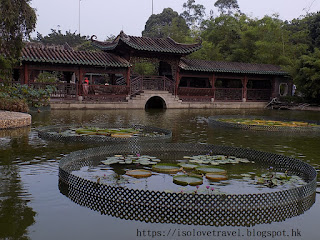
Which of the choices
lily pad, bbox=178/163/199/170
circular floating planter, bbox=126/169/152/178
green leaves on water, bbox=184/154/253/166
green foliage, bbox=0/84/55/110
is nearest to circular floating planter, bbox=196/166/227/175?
lily pad, bbox=178/163/199/170

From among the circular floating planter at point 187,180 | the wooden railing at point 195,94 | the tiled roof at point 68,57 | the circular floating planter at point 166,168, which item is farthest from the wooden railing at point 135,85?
the circular floating planter at point 187,180

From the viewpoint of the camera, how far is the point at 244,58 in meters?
33.7

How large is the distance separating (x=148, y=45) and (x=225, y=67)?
6.44 metres

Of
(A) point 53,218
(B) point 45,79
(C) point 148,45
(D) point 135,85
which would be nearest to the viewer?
(A) point 53,218

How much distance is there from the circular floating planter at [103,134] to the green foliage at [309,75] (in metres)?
17.1

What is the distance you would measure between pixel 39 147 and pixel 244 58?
1098 inches

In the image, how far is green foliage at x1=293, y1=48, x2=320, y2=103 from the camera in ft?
82.3

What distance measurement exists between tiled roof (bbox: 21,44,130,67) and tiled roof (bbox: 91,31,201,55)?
3.81ft

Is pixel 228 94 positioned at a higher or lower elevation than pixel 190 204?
higher

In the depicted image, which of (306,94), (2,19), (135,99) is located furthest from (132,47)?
(306,94)

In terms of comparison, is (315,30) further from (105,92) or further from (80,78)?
(80,78)

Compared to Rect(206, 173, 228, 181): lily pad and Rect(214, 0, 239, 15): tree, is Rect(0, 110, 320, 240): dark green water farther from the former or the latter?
Rect(214, 0, 239, 15): tree

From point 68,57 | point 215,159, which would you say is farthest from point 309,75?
point 215,159

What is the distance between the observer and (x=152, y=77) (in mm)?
24516
